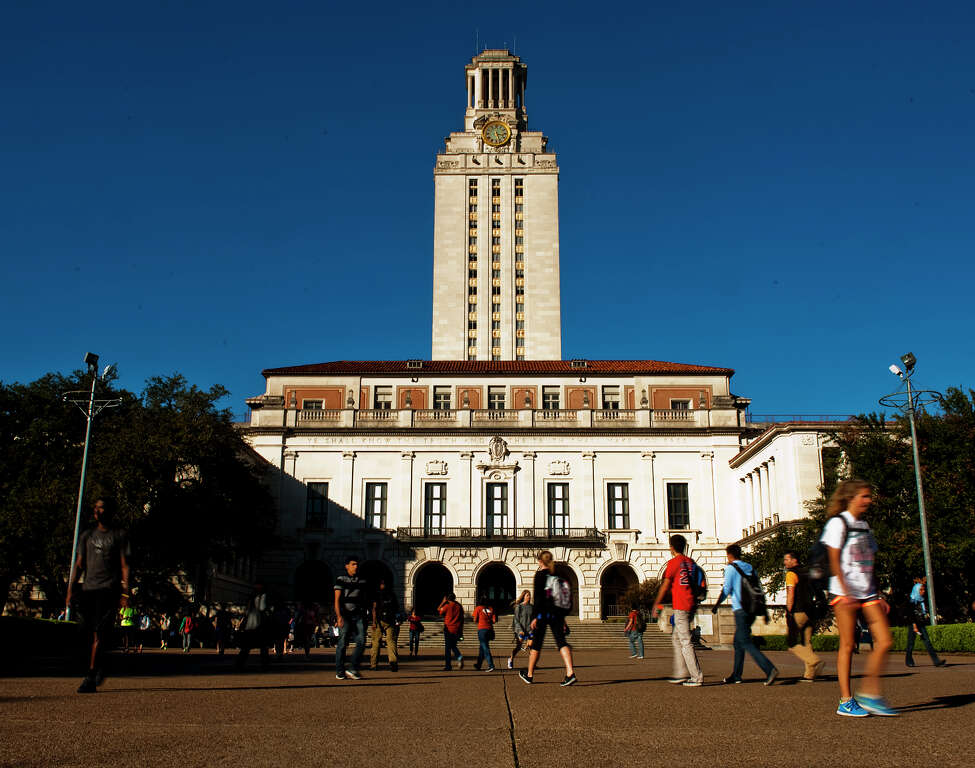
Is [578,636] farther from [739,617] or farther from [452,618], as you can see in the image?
[739,617]

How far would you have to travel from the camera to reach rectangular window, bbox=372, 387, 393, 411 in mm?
58812

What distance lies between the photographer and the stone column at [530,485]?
5553cm

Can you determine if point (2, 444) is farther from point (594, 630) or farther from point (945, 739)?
point (945, 739)

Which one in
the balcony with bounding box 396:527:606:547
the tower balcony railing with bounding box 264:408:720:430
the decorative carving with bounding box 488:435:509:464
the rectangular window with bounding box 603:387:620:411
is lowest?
the balcony with bounding box 396:527:606:547

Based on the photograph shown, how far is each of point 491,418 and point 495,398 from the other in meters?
2.43

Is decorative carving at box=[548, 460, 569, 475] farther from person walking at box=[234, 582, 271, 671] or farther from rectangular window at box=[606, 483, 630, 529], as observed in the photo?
person walking at box=[234, 582, 271, 671]

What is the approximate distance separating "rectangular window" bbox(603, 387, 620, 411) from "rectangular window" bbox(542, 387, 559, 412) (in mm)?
3038

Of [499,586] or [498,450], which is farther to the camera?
[499,586]

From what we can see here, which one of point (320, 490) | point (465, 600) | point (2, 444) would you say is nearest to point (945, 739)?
point (2, 444)

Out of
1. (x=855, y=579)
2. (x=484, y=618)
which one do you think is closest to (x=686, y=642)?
(x=855, y=579)

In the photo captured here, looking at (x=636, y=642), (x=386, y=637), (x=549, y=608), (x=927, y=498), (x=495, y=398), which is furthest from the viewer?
(x=495, y=398)

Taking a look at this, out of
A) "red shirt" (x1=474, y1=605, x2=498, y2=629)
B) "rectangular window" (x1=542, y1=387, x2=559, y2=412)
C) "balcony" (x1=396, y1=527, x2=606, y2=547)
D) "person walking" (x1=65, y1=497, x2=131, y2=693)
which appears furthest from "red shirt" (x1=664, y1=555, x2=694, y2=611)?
"rectangular window" (x1=542, y1=387, x2=559, y2=412)

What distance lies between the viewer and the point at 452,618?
762 inches

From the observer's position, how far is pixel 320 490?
56.3 meters
